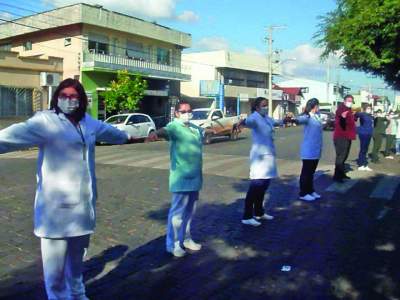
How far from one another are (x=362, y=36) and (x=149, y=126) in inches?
608

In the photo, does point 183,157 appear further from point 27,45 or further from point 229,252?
point 27,45

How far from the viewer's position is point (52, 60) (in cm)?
2692

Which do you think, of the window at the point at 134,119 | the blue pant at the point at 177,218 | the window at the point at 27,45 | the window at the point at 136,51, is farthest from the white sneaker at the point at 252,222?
the window at the point at 27,45

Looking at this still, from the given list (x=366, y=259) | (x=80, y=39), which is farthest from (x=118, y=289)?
(x=80, y=39)

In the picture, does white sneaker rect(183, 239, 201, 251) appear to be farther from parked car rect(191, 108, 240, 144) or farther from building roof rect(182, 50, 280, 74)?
building roof rect(182, 50, 280, 74)

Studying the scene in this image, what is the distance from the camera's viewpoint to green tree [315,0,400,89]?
8641 mm

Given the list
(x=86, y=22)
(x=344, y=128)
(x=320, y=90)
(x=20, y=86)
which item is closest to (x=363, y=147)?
(x=344, y=128)

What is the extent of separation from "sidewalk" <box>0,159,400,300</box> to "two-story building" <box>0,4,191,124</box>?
72.9 feet

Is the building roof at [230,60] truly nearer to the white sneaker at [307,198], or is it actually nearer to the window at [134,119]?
the window at [134,119]

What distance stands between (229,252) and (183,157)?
1223mm

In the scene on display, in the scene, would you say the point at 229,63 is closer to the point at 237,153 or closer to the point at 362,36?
the point at 237,153

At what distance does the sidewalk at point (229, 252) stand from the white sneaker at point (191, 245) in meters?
0.08

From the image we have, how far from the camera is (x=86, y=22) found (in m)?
29.3

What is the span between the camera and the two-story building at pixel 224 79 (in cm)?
4441
